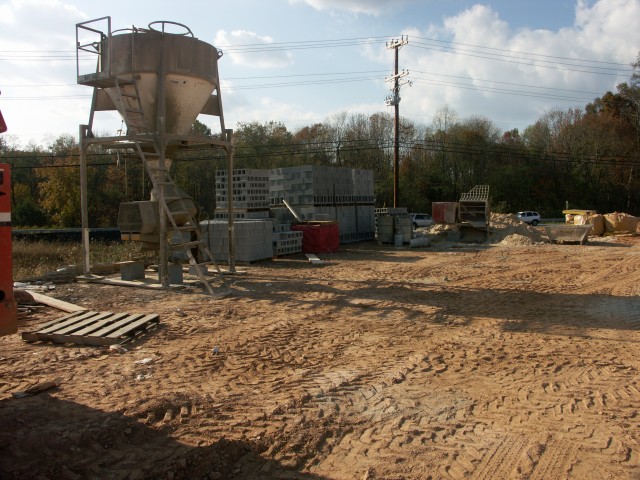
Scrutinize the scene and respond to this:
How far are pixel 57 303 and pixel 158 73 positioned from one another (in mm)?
5742

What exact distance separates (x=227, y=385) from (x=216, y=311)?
14.1 ft

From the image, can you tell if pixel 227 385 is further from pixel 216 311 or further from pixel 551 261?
pixel 551 261

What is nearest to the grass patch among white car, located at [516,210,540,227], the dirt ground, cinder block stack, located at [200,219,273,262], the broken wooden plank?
cinder block stack, located at [200,219,273,262]

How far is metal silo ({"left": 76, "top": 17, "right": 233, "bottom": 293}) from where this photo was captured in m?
11.7

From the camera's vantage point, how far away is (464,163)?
5306 cm

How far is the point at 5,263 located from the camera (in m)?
4.16

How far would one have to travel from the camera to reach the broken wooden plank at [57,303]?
9.70m

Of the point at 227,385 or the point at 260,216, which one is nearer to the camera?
the point at 227,385

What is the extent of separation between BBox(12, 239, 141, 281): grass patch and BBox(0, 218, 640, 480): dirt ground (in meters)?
10.8

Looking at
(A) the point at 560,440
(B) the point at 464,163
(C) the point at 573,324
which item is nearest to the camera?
(A) the point at 560,440

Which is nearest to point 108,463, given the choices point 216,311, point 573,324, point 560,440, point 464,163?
point 560,440

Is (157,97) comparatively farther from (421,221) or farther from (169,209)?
(421,221)

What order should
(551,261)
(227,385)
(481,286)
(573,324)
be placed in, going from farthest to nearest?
1. (551,261)
2. (481,286)
3. (573,324)
4. (227,385)

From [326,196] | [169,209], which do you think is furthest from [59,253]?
[169,209]
